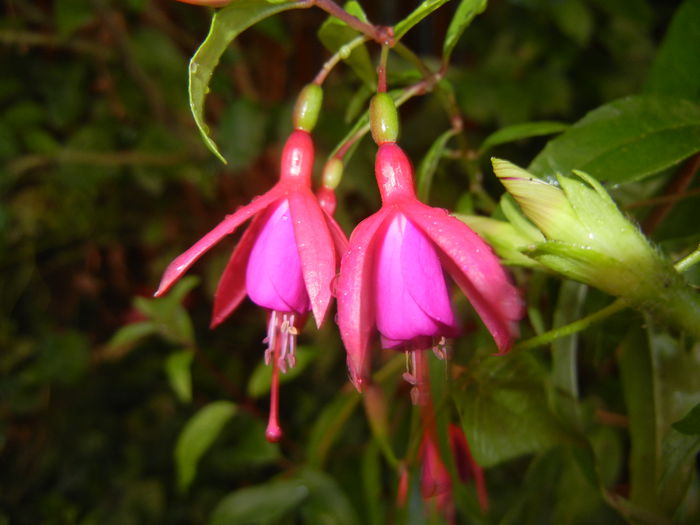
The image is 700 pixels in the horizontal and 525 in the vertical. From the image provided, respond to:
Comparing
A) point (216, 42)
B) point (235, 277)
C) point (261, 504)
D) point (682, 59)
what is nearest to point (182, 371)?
point (261, 504)

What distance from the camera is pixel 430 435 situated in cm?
45

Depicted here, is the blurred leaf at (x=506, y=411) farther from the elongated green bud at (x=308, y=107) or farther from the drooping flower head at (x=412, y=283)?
the elongated green bud at (x=308, y=107)

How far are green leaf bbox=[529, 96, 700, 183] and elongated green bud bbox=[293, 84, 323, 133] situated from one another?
150 mm

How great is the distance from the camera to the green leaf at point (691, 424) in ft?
1.12

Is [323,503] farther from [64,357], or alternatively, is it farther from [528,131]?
[64,357]

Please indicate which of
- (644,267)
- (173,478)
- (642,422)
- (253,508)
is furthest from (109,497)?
(644,267)

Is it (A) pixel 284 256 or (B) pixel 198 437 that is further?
(B) pixel 198 437

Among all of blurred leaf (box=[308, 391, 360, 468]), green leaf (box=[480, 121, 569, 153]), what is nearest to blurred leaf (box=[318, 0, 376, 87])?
green leaf (box=[480, 121, 569, 153])

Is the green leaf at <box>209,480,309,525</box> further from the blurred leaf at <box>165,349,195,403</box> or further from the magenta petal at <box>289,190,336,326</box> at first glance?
the magenta petal at <box>289,190,336,326</box>

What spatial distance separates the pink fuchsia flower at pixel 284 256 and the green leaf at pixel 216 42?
0.05m

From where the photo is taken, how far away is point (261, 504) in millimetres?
724

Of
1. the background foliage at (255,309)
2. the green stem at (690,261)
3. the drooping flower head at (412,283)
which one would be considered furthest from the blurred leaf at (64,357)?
the green stem at (690,261)

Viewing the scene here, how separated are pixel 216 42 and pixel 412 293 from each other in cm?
18

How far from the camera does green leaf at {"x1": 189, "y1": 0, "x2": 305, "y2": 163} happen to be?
31cm
